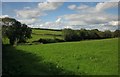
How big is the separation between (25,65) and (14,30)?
5038 mm

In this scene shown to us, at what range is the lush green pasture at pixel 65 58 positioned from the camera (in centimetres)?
1536

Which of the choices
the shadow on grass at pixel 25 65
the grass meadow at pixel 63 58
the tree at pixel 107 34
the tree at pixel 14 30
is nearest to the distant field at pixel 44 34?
the grass meadow at pixel 63 58

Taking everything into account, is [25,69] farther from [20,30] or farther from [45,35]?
[45,35]

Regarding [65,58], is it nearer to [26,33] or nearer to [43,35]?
[26,33]

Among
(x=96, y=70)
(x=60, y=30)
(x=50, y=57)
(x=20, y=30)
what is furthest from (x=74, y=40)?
(x=96, y=70)

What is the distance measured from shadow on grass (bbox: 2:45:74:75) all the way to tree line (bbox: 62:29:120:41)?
11.0ft

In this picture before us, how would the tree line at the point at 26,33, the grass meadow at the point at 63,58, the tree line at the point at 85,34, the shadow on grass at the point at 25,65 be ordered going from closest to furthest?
1. the shadow on grass at the point at 25,65
2. the grass meadow at the point at 63,58
3. the tree line at the point at 26,33
4. the tree line at the point at 85,34

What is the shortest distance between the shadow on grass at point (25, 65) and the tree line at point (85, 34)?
3.35m

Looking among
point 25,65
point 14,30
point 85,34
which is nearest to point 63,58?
point 85,34

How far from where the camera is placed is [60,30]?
20.6 metres

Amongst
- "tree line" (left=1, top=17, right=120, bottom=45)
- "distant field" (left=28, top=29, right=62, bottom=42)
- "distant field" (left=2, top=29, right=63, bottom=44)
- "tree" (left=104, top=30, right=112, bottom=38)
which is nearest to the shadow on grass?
"tree line" (left=1, top=17, right=120, bottom=45)

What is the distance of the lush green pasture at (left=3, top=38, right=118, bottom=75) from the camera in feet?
50.4

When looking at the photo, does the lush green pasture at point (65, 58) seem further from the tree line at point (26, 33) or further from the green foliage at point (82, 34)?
the green foliage at point (82, 34)

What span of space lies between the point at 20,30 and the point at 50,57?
3554 millimetres
